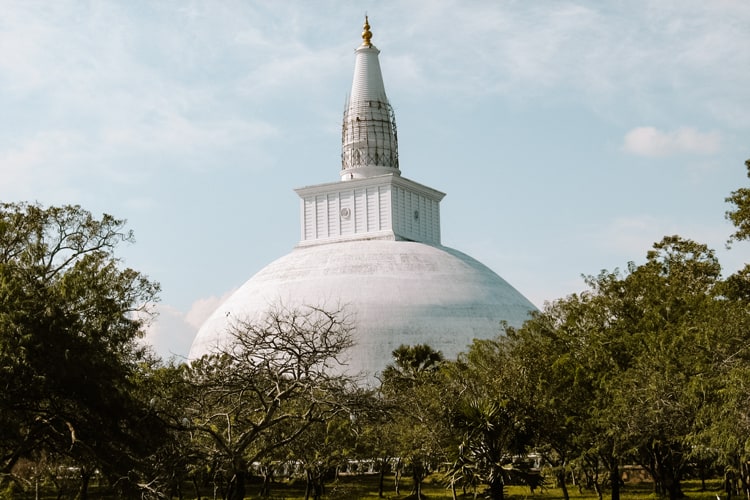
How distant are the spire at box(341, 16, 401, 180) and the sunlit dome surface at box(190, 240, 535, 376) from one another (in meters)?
5.73

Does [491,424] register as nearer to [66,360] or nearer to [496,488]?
[496,488]

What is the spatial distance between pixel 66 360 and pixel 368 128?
44717 millimetres

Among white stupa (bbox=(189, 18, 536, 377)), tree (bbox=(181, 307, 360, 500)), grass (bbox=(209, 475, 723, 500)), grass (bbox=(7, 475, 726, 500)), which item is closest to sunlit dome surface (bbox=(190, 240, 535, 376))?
white stupa (bbox=(189, 18, 536, 377))

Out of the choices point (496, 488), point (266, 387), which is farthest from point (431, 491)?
point (266, 387)

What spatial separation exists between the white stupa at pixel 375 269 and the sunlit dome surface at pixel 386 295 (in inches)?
2.3

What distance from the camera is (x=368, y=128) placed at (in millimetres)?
62969

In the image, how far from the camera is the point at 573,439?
94.5 feet

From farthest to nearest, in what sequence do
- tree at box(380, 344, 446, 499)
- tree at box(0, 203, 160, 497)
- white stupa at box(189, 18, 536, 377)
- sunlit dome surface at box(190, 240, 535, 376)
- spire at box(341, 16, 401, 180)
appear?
spire at box(341, 16, 401, 180), white stupa at box(189, 18, 536, 377), sunlit dome surface at box(190, 240, 535, 376), tree at box(380, 344, 446, 499), tree at box(0, 203, 160, 497)

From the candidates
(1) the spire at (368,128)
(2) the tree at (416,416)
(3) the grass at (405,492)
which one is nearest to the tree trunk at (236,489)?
(2) the tree at (416,416)

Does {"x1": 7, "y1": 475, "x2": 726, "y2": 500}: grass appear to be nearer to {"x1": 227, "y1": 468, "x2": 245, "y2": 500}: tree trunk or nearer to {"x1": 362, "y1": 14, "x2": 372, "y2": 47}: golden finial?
{"x1": 227, "y1": 468, "x2": 245, "y2": 500}: tree trunk

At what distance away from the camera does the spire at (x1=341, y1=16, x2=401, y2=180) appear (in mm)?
62938

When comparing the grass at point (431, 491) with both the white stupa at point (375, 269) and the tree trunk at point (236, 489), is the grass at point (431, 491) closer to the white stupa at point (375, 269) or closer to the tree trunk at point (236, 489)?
the white stupa at point (375, 269)

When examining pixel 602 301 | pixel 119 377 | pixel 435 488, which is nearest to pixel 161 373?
pixel 119 377

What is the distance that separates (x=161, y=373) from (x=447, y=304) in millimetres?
28451
